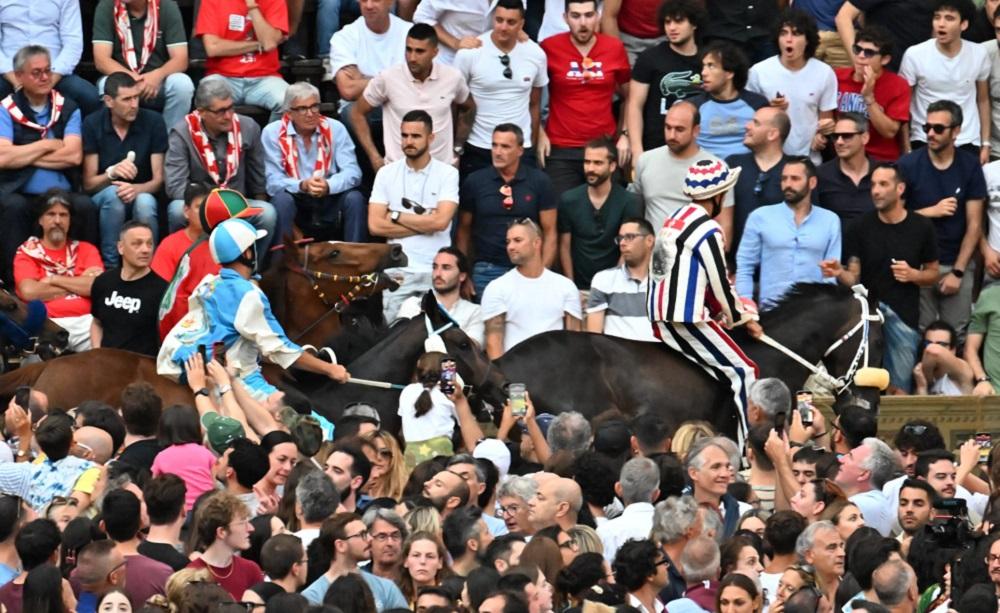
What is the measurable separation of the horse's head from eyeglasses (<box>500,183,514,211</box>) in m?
3.75

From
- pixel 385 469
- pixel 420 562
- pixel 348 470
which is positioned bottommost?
pixel 385 469

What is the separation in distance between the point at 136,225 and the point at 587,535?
234 inches

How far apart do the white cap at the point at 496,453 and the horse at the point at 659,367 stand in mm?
2491

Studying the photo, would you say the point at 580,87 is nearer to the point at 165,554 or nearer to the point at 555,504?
the point at 555,504

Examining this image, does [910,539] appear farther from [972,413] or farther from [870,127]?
[870,127]

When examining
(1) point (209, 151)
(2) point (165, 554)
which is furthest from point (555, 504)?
(1) point (209, 151)

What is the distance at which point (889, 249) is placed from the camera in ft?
59.0

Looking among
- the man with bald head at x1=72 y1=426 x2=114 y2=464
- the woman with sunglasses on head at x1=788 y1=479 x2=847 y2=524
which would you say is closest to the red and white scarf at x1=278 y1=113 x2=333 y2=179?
the man with bald head at x1=72 y1=426 x2=114 y2=464

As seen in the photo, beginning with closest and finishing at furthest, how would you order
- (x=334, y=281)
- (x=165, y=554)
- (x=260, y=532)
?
(x=165, y=554), (x=260, y=532), (x=334, y=281)

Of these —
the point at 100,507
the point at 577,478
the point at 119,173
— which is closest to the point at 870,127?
the point at 119,173

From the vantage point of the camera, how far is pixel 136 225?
15.9m

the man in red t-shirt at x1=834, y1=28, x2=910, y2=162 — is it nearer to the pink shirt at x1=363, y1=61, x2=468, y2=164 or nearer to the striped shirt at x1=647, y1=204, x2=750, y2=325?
the pink shirt at x1=363, y1=61, x2=468, y2=164

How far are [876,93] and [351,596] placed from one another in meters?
10.9

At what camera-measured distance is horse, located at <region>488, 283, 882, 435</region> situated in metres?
16.0
